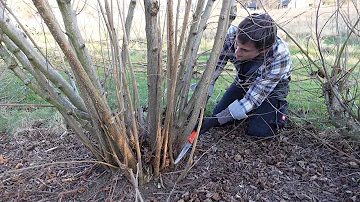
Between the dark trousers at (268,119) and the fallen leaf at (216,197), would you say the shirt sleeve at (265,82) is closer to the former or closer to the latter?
the dark trousers at (268,119)

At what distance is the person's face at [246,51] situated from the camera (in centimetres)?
263

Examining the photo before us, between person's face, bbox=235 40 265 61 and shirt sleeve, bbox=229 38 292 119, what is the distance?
14 cm

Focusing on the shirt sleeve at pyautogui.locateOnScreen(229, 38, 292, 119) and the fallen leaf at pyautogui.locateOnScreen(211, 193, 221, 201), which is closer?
the fallen leaf at pyautogui.locateOnScreen(211, 193, 221, 201)

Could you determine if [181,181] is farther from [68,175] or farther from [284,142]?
[284,142]

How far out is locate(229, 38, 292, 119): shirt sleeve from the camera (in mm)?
2611

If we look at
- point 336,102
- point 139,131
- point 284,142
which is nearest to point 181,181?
point 139,131

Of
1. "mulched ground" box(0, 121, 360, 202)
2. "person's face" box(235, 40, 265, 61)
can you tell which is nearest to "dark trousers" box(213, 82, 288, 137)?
"mulched ground" box(0, 121, 360, 202)

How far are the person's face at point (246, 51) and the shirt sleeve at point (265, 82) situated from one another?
138 millimetres

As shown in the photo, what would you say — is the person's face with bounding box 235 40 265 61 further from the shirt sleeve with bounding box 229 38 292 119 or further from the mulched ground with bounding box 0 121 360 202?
the mulched ground with bounding box 0 121 360 202

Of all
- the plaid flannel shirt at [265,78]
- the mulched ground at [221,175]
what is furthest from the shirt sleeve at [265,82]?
the mulched ground at [221,175]

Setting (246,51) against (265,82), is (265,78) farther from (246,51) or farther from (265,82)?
(246,51)

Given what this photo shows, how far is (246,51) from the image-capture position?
2711 mm

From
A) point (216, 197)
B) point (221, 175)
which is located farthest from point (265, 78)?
point (216, 197)

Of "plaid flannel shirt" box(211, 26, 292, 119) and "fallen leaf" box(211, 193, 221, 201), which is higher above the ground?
"plaid flannel shirt" box(211, 26, 292, 119)
